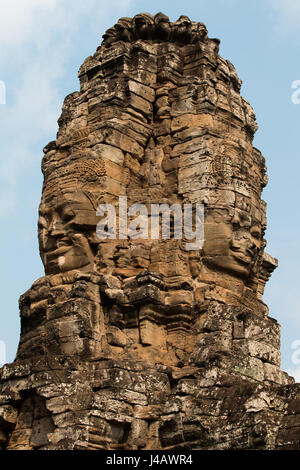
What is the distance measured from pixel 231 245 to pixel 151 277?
178 cm

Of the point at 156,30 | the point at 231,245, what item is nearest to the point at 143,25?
the point at 156,30

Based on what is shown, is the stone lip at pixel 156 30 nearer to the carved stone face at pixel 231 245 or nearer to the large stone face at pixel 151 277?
the large stone face at pixel 151 277

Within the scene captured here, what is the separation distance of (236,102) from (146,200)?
10.4ft

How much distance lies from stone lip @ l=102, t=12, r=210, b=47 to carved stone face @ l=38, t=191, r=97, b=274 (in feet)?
13.1

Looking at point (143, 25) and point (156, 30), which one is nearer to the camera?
point (143, 25)

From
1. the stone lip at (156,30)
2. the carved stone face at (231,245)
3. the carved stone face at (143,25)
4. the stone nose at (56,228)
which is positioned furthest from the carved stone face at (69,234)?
the carved stone face at (143,25)

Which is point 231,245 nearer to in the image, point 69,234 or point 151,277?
point 151,277

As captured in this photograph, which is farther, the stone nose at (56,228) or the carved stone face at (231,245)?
the stone nose at (56,228)

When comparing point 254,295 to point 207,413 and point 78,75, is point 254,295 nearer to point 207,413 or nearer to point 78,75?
point 207,413

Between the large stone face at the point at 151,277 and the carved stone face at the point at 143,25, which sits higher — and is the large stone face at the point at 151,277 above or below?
below

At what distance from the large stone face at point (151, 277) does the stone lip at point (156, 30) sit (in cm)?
3

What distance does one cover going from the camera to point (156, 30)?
71.8ft

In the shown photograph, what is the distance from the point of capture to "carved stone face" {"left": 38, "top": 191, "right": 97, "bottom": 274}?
64.5 feet

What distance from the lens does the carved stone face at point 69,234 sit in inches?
774
